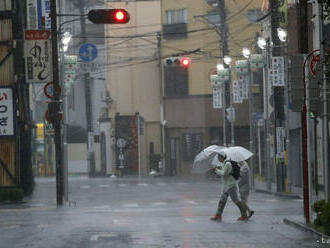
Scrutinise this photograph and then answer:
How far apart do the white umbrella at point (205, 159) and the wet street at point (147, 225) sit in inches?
51.2

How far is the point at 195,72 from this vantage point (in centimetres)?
7106

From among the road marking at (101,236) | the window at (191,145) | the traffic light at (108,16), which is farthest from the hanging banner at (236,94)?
the road marking at (101,236)

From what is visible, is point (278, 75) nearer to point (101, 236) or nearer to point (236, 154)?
point (236, 154)

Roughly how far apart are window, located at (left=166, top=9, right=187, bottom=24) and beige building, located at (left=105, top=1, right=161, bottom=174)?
1569 mm

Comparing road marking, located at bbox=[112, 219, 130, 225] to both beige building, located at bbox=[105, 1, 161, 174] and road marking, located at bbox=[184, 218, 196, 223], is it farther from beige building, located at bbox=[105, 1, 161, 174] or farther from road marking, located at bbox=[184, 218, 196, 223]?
beige building, located at bbox=[105, 1, 161, 174]

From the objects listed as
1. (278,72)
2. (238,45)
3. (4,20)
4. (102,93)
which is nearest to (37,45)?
(4,20)

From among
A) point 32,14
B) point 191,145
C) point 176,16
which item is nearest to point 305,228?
point 32,14

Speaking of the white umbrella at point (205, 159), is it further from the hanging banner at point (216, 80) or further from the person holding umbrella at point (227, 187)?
the hanging banner at point (216, 80)

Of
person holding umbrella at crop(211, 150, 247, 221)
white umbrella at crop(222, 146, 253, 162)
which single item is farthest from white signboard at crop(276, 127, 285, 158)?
person holding umbrella at crop(211, 150, 247, 221)

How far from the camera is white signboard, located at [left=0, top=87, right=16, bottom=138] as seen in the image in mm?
37250

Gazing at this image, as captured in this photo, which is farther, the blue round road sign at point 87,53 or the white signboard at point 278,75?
the blue round road sign at point 87,53

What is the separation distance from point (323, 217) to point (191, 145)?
52.2 metres

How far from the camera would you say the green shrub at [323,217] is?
18.6 m

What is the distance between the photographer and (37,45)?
3369 cm
